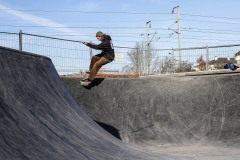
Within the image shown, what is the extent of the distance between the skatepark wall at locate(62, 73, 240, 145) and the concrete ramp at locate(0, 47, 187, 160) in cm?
266

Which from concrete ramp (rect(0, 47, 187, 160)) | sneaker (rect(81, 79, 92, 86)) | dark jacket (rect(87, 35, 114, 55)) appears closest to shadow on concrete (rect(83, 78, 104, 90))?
sneaker (rect(81, 79, 92, 86))

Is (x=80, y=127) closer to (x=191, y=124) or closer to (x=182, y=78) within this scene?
(x=191, y=124)

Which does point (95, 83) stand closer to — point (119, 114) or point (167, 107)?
point (119, 114)

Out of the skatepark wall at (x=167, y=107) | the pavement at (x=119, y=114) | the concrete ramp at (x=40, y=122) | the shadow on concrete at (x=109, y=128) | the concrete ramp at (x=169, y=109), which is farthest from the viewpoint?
the shadow on concrete at (x=109, y=128)

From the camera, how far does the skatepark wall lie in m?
7.70

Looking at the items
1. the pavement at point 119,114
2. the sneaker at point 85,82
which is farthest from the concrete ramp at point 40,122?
the sneaker at point 85,82

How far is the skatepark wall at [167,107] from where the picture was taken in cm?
770

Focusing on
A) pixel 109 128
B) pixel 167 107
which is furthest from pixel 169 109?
pixel 109 128

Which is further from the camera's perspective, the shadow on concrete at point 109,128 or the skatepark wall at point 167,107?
the shadow on concrete at point 109,128

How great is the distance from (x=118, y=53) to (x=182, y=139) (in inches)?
211

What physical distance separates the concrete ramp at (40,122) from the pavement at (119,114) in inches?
0.6

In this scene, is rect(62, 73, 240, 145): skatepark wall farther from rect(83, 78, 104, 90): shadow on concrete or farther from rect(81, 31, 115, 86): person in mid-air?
rect(81, 31, 115, 86): person in mid-air

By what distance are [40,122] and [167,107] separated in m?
4.95

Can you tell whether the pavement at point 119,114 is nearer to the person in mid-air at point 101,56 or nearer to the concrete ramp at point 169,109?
the concrete ramp at point 169,109
